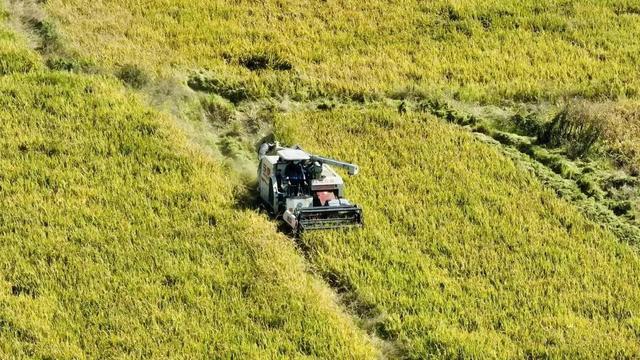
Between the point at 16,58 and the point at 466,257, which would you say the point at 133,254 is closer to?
the point at 466,257

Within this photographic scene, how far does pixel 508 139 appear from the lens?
21.7 m

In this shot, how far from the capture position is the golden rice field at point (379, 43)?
935 inches

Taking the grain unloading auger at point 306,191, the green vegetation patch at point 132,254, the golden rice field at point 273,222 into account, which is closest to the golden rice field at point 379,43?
the golden rice field at point 273,222

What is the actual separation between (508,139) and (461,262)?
616cm

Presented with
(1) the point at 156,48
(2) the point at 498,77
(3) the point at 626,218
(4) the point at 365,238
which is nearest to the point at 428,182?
(4) the point at 365,238

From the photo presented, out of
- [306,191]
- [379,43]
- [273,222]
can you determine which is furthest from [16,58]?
[379,43]

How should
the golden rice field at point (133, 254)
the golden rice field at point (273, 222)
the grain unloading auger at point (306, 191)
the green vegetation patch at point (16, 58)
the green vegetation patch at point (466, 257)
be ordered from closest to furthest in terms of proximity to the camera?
the golden rice field at point (133, 254) < the golden rice field at point (273, 222) < the green vegetation patch at point (466, 257) < the grain unloading auger at point (306, 191) < the green vegetation patch at point (16, 58)

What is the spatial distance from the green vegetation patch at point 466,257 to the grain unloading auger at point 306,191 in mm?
295

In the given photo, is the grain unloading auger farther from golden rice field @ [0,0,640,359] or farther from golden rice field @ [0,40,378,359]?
golden rice field @ [0,40,378,359]

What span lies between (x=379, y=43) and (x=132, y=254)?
13.0m

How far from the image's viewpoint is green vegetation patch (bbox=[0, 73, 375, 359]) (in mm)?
13820

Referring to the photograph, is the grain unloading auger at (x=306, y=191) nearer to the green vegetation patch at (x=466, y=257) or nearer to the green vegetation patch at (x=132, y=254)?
the green vegetation patch at (x=466, y=257)

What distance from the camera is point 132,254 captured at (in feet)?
51.8

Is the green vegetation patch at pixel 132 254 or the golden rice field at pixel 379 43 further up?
the golden rice field at pixel 379 43
